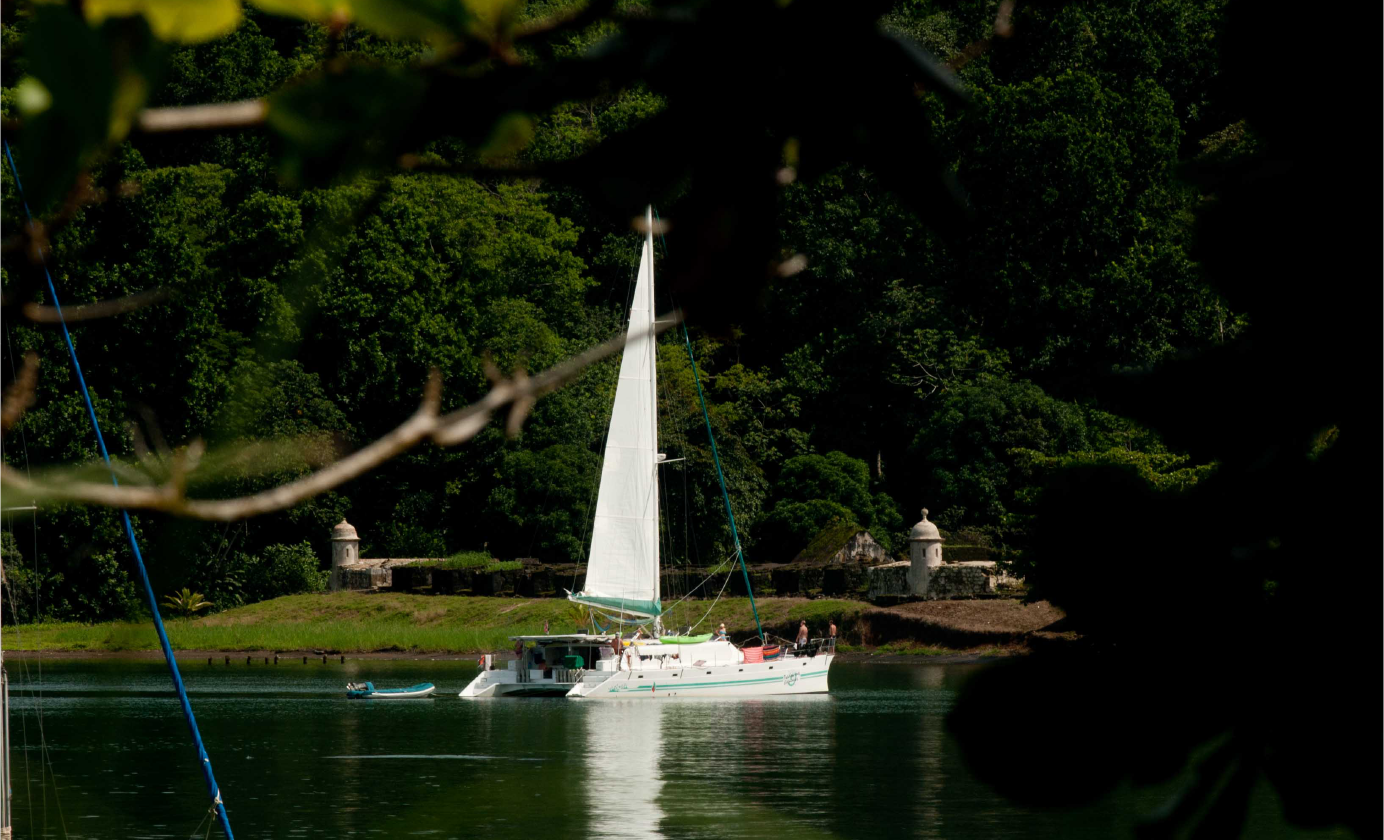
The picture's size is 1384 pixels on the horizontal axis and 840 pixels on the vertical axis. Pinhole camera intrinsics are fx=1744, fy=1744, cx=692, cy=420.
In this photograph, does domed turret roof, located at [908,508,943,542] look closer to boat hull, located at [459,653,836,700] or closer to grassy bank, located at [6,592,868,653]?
grassy bank, located at [6,592,868,653]

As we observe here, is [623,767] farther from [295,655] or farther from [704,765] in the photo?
[295,655]

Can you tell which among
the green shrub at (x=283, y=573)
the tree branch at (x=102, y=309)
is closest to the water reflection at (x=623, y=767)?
the tree branch at (x=102, y=309)

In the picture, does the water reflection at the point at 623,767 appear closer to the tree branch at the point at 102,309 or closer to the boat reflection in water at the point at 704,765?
the boat reflection in water at the point at 704,765

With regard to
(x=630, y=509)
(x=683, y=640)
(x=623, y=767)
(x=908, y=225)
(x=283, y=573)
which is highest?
(x=630, y=509)

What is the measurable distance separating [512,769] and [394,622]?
24206 millimetres

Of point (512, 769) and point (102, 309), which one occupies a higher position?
point (102, 309)

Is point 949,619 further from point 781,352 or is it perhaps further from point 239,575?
point 239,575

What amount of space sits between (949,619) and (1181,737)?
40599mm

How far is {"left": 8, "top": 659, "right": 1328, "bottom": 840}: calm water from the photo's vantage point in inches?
750

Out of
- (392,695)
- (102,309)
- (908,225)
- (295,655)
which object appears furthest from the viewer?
(295,655)

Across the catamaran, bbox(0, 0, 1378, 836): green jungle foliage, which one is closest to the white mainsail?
the catamaran

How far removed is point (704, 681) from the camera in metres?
35.1

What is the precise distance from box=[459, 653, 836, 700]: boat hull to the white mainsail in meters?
1.35

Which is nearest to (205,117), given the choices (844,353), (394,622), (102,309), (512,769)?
(102,309)
